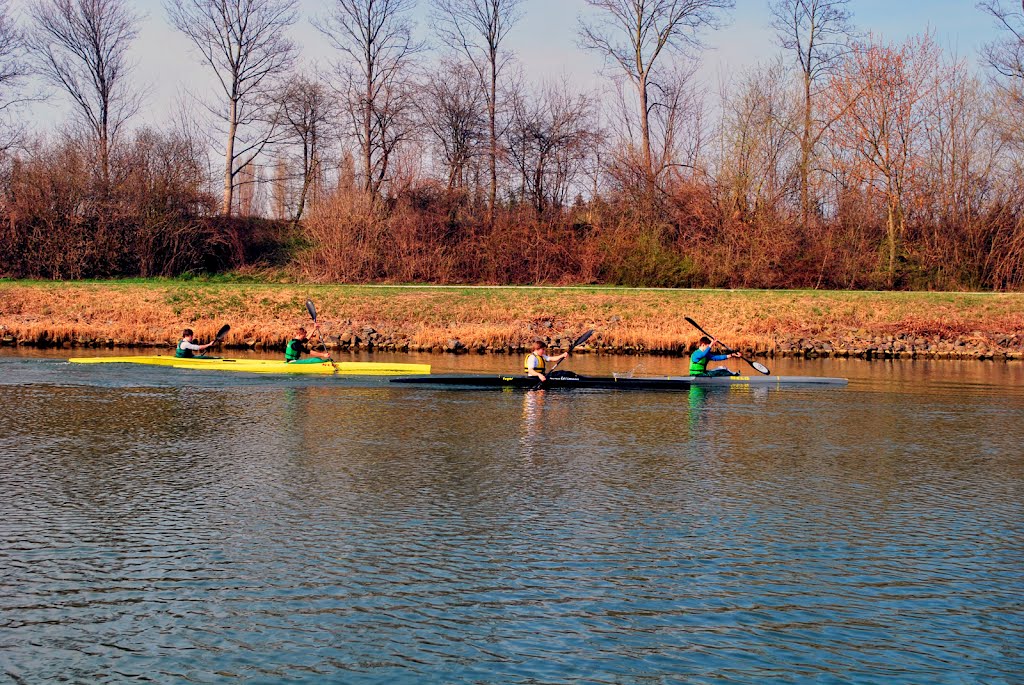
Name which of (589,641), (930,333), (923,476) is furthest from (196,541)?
(930,333)

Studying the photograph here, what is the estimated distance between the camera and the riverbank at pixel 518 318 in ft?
98.8

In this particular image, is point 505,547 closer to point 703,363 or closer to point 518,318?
point 703,363

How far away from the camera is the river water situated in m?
6.98

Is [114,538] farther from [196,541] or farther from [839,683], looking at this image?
[839,683]

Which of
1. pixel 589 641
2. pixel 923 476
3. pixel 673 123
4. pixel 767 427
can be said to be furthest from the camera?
pixel 673 123

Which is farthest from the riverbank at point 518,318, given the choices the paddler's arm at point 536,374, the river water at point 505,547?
the river water at point 505,547

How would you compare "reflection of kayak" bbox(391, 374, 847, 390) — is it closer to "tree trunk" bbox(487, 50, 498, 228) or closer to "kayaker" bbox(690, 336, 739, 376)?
Answer: "kayaker" bbox(690, 336, 739, 376)

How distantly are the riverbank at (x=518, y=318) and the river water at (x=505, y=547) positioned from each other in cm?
1267

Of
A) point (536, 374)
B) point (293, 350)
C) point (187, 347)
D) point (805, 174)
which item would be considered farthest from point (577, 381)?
point (805, 174)

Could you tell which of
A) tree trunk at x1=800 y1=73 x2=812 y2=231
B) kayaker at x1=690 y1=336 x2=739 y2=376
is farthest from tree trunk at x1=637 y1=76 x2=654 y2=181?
kayaker at x1=690 y1=336 x2=739 y2=376

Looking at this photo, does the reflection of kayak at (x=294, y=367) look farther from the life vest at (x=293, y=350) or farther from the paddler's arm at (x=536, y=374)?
the paddler's arm at (x=536, y=374)

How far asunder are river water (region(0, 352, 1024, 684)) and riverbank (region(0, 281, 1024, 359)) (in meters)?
12.7

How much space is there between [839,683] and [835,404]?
1323 cm

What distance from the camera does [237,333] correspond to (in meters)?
30.5
